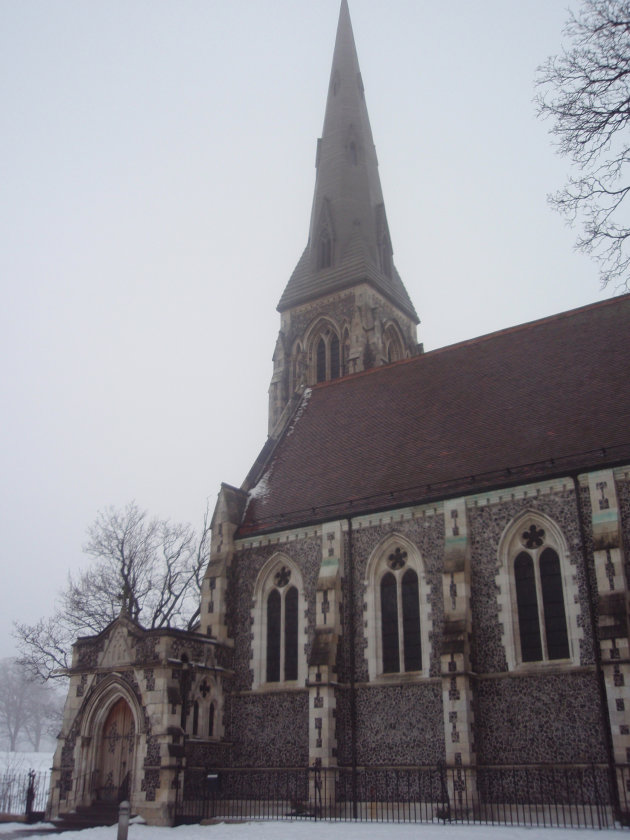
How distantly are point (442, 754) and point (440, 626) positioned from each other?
8.99ft

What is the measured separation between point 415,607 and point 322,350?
18477mm

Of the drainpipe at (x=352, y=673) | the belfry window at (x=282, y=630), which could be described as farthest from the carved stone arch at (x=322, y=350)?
the drainpipe at (x=352, y=673)

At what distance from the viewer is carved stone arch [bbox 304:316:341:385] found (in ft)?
115

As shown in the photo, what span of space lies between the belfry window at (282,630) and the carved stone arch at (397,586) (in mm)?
2489

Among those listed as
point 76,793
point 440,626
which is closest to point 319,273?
point 440,626

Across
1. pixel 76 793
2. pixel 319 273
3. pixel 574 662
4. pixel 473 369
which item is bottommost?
pixel 76 793

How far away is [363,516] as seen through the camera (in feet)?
66.3

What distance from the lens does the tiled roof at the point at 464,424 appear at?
1873 cm

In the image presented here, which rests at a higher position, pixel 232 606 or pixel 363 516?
pixel 363 516

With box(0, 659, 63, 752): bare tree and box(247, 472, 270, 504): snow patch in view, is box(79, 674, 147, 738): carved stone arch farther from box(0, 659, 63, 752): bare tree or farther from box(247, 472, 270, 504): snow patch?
box(0, 659, 63, 752): bare tree

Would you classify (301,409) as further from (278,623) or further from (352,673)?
(352,673)

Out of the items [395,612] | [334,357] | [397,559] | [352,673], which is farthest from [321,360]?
[352,673]

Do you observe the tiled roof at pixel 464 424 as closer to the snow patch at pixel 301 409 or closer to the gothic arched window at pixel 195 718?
the snow patch at pixel 301 409

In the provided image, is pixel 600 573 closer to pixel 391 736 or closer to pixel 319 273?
pixel 391 736
